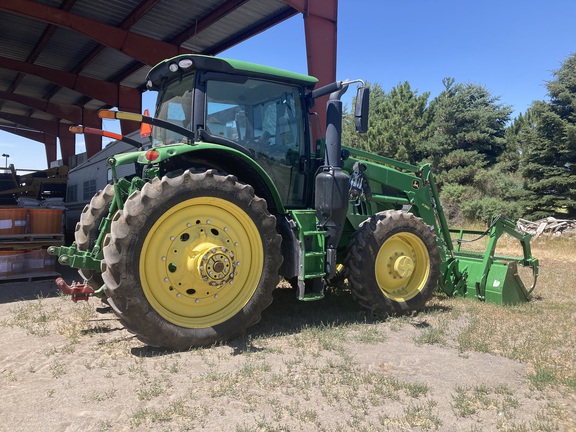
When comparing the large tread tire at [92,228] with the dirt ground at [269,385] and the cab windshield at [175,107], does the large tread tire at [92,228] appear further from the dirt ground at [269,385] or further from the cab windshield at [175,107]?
the cab windshield at [175,107]

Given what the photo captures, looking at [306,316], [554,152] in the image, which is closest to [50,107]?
[306,316]

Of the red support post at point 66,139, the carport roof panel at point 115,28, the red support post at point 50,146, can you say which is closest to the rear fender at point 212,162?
the carport roof panel at point 115,28

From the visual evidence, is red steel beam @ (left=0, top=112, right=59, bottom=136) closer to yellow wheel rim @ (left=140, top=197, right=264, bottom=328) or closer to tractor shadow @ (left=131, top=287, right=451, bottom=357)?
tractor shadow @ (left=131, top=287, right=451, bottom=357)

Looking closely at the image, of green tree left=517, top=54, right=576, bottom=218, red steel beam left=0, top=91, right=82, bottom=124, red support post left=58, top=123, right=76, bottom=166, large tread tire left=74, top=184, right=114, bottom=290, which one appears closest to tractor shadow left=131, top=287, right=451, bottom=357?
large tread tire left=74, top=184, right=114, bottom=290

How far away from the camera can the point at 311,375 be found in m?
3.65

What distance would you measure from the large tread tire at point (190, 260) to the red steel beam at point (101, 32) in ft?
29.3

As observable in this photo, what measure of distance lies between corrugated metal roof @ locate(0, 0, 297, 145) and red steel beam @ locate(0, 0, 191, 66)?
23 millimetres

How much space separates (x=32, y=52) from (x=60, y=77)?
1.41 m

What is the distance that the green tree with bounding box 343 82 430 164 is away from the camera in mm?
25875

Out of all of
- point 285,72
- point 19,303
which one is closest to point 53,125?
point 19,303

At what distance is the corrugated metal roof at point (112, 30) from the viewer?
1100 centimetres

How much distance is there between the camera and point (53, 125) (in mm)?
26500

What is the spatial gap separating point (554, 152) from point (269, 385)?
19.7 meters

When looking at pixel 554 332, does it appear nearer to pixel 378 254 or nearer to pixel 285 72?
pixel 378 254
